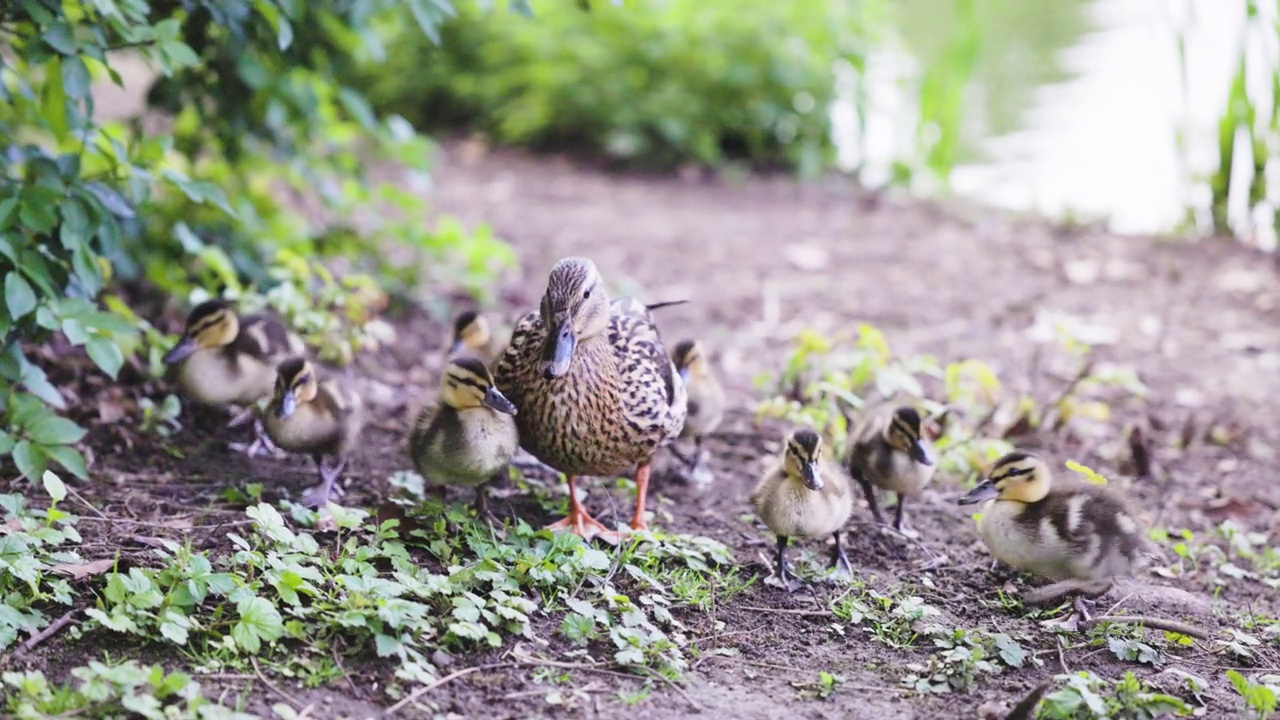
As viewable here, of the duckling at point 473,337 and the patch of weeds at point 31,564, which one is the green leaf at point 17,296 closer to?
the patch of weeds at point 31,564

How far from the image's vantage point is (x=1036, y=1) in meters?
14.7

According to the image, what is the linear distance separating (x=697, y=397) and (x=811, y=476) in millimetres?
1268

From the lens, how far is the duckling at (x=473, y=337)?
6.14 meters

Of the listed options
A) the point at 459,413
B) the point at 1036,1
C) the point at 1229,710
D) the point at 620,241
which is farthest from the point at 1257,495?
the point at 1036,1

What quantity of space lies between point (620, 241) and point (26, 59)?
5038 millimetres

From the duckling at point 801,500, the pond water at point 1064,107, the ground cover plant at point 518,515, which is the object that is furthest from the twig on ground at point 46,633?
the pond water at point 1064,107

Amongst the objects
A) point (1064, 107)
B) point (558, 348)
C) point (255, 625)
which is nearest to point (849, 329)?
point (558, 348)

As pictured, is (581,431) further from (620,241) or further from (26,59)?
(620,241)

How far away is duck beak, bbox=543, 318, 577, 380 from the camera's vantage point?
4.34 meters

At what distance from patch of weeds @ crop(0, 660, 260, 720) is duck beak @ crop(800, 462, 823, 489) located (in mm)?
1897

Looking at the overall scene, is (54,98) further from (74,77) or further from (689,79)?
(689,79)

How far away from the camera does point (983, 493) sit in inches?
177

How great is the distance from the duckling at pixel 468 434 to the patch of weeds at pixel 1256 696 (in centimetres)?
230

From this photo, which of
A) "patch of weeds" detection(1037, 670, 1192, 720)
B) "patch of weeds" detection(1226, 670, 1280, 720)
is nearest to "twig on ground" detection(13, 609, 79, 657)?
"patch of weeds" detection(1037, 670, 1192, 720)
